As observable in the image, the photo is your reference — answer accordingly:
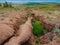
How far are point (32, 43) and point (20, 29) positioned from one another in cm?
99

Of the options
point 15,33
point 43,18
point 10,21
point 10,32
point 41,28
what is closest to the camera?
point 10,32

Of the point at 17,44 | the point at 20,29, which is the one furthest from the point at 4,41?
the point at 20,29

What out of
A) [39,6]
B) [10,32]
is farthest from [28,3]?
[10,32]

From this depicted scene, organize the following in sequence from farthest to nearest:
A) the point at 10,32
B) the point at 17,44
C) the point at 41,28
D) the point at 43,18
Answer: the point at 43,18, the point at 41,28, the point at 10,32, the point at 17,44

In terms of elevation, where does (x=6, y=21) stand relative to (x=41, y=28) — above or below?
above

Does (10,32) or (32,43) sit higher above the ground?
(10,32)

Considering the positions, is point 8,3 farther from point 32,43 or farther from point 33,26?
point 32,43

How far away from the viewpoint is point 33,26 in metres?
13.7

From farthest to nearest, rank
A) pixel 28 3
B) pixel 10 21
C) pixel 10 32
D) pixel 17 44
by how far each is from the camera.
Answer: pixel 28 3 < pixel 10 21 < pixel 10 32 < pixel 17 44

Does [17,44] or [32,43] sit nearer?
[17,44]

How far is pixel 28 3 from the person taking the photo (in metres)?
19.2

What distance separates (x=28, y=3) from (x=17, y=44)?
972 cm

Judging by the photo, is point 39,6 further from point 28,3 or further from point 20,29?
A: point 20,29

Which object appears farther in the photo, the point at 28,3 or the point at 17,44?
the point at 28,3
